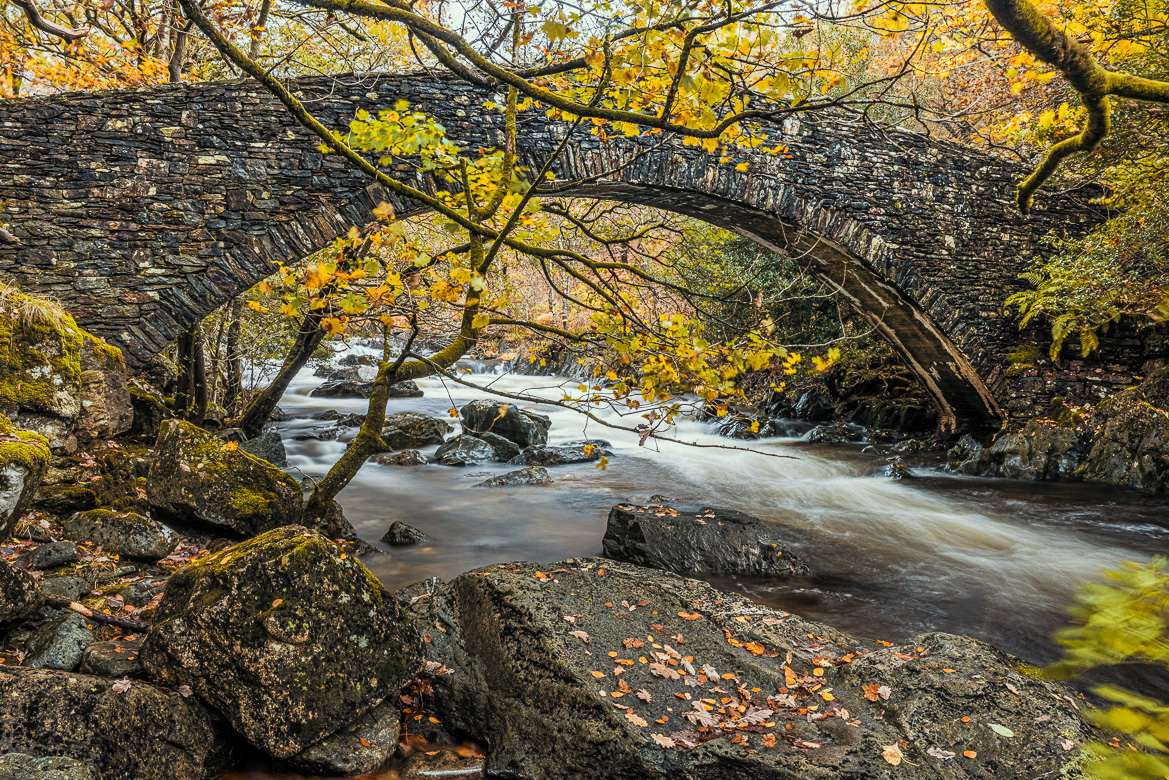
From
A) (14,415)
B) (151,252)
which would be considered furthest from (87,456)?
(151,252)

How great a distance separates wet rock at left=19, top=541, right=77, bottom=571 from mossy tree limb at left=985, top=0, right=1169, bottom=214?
16.8ft

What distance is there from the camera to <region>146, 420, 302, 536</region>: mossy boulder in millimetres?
4324

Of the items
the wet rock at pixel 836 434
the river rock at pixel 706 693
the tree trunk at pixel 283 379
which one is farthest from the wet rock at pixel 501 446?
the river rock at pixel 706 693

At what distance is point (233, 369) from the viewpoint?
9.48 meters

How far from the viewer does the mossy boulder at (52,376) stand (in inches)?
165

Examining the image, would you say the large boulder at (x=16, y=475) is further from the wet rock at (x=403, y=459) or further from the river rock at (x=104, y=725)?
the wet rock at (x=403, y=459)

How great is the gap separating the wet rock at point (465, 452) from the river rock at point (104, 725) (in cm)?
628

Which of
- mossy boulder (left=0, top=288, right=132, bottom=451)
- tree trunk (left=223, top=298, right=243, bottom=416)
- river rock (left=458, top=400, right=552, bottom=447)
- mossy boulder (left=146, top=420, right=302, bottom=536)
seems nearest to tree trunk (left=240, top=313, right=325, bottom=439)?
tree trunk (left=223, top=298, right=243, bottom=416)

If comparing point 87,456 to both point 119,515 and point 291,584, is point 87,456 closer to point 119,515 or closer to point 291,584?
point 119,515

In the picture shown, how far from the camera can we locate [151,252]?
5676mm

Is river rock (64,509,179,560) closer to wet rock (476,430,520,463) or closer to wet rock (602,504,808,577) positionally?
wet rock (602,504,808,577)

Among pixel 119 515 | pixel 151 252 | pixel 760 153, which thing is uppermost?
pixel 760 153

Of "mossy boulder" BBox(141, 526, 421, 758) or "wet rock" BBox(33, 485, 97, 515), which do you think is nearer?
"mossy boulder" BBox(141, 526, 421, 758)

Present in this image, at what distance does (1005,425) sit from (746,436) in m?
3.81
